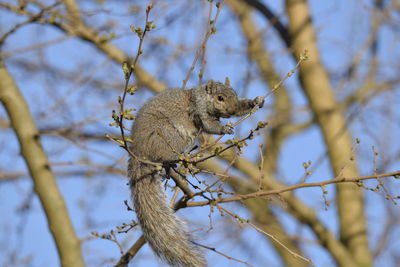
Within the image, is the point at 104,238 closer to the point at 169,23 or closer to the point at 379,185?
the point at 379,185

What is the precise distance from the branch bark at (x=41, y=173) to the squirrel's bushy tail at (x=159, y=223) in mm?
1109

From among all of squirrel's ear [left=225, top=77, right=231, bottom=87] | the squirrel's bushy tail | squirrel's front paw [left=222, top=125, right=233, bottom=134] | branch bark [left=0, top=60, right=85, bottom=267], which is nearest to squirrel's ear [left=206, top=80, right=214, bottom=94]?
squirrel's ear [left=225, top=77, right=231, bottom=87]

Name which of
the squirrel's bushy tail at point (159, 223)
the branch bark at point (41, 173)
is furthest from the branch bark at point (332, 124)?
the squirrel's bushy tail at point (159, 223)

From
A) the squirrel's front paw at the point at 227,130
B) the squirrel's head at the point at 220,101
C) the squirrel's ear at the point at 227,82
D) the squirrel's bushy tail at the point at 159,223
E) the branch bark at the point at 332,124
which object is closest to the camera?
the squirrel's bushy tail at the point at 159,223

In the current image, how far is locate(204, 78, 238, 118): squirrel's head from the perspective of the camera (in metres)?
3.79

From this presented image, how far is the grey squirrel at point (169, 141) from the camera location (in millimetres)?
2988

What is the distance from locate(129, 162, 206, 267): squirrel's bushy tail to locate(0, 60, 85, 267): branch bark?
1109 mm

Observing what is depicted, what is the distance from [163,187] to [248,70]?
279 centimetres

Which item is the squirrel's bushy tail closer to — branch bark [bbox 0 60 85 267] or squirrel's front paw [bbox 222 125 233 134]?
squirrel's front paw [bbox 222 125 233 134]

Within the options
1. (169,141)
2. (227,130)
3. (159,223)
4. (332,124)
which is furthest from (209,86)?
(332,124)

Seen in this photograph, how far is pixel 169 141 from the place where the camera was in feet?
11.1

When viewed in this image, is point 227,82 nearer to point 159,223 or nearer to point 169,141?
point 169,141

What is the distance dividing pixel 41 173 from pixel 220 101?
1667mm

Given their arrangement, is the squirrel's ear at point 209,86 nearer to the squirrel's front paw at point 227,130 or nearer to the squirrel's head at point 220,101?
the squirrel's head at point 220,101
